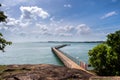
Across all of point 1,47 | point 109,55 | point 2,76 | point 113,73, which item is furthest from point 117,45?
point 2,76

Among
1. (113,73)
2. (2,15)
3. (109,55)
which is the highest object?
(2,15)

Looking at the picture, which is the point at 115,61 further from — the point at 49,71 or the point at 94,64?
the point at 49,71

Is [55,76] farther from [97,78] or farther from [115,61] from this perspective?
[115,61]

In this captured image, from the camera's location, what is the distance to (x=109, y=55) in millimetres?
39562

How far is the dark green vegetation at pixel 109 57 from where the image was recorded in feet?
129

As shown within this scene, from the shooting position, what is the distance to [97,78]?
11.8 metres

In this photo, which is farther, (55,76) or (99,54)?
(99,54)

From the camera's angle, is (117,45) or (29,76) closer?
(29,76)

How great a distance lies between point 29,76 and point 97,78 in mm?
3651

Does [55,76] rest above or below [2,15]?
below

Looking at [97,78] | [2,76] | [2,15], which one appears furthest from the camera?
[2,15]

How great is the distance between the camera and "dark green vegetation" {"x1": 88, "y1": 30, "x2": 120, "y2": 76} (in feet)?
129

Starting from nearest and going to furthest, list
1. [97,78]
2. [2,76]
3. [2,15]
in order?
[97,78] → [2,76] → [2,15]

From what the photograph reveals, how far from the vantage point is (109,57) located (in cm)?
3950
